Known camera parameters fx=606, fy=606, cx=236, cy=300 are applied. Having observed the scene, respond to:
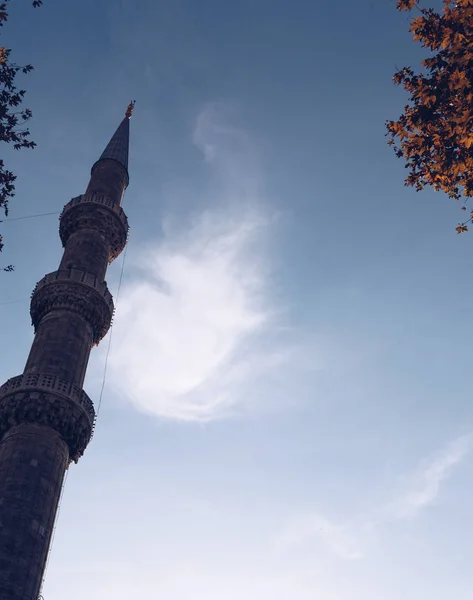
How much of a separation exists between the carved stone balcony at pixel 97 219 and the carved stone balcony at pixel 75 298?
180 inches

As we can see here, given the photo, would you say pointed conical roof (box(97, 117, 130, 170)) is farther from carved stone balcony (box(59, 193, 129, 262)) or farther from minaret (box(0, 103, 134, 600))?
carved stone balcony (box(59, 193, 129, 262))

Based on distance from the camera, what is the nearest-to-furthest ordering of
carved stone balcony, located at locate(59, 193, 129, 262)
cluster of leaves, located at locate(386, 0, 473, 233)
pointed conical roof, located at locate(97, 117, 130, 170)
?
1. cluster of leaves, located at locate(386, 0, 473, 233)
2. carved stone balcony, located at locate(59, 193, 129, 262)
3. pointed conical roof, located at locate(97, 117, 130, 170)

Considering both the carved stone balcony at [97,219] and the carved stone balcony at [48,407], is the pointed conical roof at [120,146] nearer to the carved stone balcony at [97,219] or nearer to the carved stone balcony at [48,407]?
the carved stone balcony at [97,219]

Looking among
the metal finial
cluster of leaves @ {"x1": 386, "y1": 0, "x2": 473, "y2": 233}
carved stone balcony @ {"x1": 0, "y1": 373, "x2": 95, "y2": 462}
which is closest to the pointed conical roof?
the metal finial

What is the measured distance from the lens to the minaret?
24.3 meters

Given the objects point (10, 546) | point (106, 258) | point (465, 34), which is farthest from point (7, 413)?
point (465, 34)

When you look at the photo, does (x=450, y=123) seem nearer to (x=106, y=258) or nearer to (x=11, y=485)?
(x=11, y=485)

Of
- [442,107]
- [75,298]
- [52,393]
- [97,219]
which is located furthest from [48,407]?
[442,107]

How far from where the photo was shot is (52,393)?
92.7 feet

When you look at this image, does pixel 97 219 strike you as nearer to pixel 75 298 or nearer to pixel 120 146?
pixel 75 298

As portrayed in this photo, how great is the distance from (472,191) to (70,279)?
2387 cm

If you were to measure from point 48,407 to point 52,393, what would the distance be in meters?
0.69

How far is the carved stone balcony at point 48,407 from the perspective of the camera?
2783 centimetres

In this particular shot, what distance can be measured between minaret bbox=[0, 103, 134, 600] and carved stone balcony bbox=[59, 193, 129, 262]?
0.21 feet
